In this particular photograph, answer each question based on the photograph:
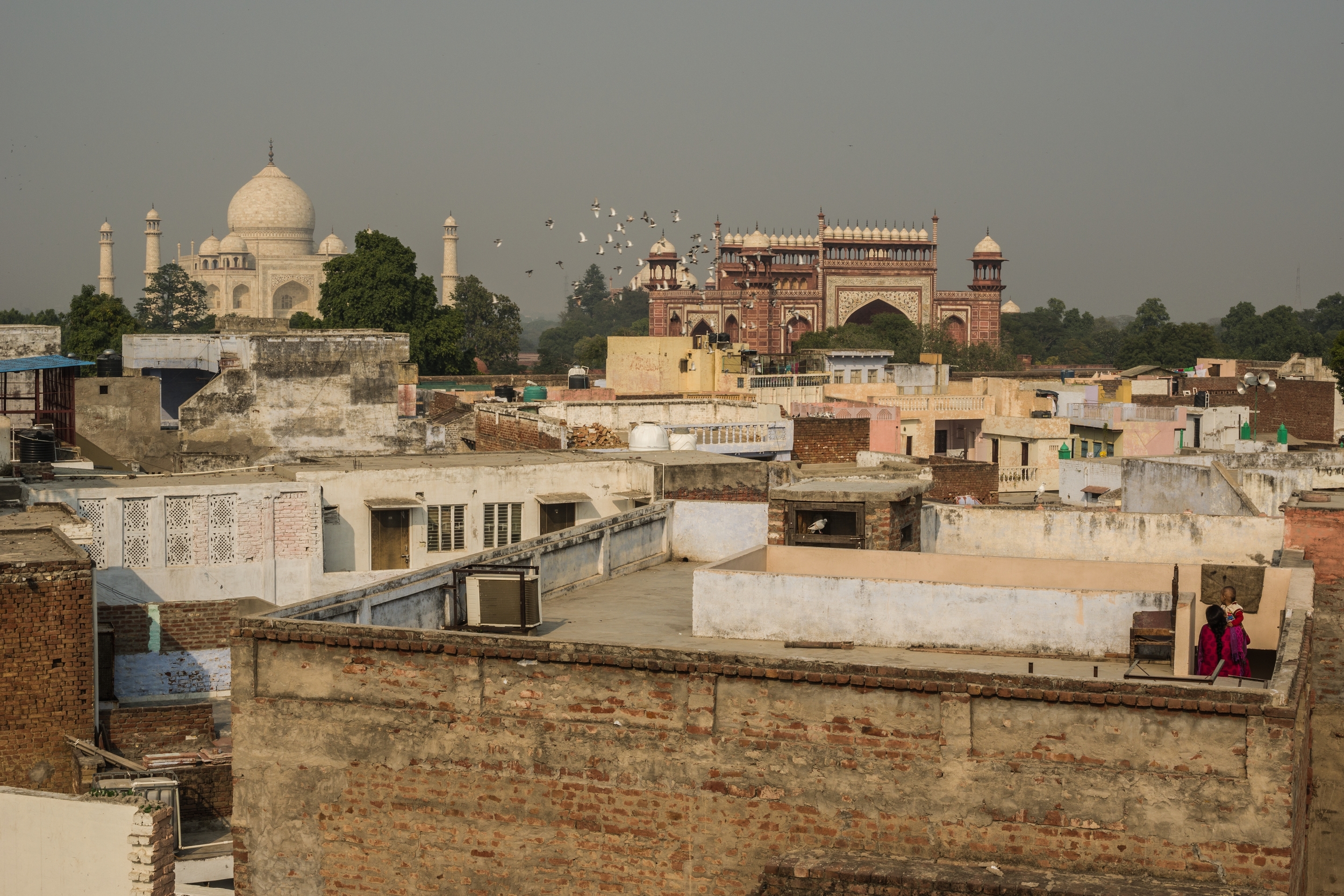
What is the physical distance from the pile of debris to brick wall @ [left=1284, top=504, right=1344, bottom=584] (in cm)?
1162

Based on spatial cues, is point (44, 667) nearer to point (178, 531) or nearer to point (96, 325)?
point (178, 531)

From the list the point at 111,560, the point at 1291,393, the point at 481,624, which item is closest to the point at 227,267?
the point at 1291,393

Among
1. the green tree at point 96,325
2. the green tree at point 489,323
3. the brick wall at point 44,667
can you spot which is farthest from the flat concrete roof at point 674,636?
the green tree at point 489,323

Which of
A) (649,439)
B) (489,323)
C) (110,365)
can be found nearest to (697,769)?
(649,439)

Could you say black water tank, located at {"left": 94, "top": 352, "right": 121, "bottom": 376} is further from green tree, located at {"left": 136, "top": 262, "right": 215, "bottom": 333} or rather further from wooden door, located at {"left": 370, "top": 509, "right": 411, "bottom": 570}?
green tree, located at {"left": 136, "top": 262, "right": 215, "bottom": 333}

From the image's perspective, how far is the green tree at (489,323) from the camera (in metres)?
77.1

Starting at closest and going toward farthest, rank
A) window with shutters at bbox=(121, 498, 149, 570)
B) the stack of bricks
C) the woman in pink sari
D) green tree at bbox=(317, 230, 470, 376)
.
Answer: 1. the woman in pink sari
2. the stack of bricks
3. window with shutters at bbox=(121, 498, 149, 570)
4. green tree at bbox=(317, 230, 470, 376)

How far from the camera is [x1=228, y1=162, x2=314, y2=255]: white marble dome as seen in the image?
98.7 m

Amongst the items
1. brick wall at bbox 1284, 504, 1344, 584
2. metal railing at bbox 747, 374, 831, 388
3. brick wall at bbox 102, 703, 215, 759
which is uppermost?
metal railing at bbox 747, 374, 831, 388

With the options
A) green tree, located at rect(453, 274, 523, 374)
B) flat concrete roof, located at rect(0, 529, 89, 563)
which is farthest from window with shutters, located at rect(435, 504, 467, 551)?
green tree, located at rect(453, 274, 523, 374)

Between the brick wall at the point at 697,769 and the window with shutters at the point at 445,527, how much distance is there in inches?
339

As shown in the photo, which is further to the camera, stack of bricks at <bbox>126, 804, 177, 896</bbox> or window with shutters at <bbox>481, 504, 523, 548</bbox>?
window with shutters at <bbox>481, 504, 523, 548</bbox>

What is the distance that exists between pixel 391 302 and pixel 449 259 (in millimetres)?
41408

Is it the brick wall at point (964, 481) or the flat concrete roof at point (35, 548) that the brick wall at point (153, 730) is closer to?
the flat concrete roof at point (35, 548)
